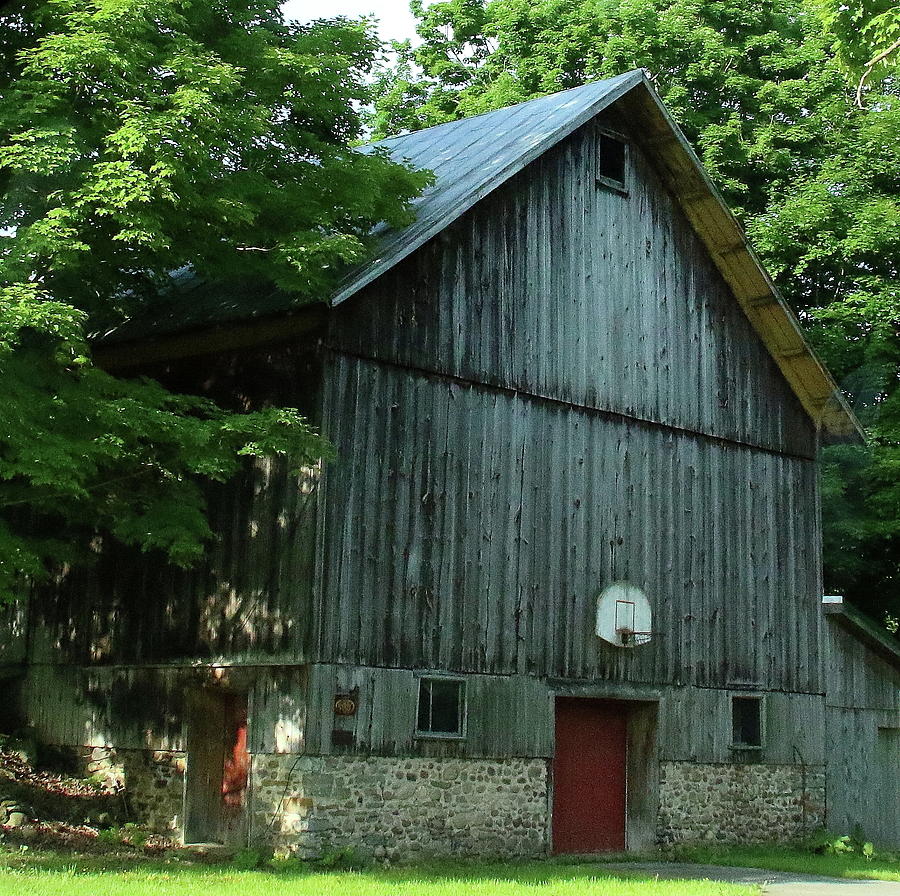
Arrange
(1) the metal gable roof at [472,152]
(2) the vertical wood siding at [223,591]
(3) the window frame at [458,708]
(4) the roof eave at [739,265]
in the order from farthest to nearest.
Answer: (4) the roof eave at [739,265] → (3) the window frame at [458,708] → (1) the metal gable roof at [472,152] → (2) the vertical wood siding at [223,591]

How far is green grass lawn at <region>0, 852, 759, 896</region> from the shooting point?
13.5 metres

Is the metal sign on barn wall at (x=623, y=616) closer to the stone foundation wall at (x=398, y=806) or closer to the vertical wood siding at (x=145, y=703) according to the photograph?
the stone foundation wall at (x=398, y=806)

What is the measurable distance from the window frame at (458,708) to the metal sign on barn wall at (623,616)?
8.65 feet

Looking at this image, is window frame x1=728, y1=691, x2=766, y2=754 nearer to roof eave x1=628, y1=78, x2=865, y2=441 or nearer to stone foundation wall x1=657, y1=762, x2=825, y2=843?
stone foundation wall x1=657, y1=762, x2=825, y2=843

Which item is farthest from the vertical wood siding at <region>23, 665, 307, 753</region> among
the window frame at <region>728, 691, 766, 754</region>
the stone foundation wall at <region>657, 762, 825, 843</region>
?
the window frame at <region>728, 691, 766, 754</region>

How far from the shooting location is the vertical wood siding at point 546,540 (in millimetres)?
17391

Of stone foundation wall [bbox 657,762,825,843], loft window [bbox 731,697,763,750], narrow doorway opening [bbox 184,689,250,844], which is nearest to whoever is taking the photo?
narrow doorway opening [bbox 184,689,250,844]

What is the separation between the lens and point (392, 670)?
1731cm

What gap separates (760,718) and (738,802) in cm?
138

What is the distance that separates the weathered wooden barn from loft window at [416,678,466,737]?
0.05 meters

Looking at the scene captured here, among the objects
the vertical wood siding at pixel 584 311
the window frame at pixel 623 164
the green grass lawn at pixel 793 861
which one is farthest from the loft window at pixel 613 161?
the green grass lawn at pixel 793 861

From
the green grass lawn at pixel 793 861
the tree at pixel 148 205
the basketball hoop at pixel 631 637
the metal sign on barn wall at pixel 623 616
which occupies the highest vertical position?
the tree at pixel 148 205

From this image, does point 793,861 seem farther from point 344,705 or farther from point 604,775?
point 344,705

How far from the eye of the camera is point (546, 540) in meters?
19.5
